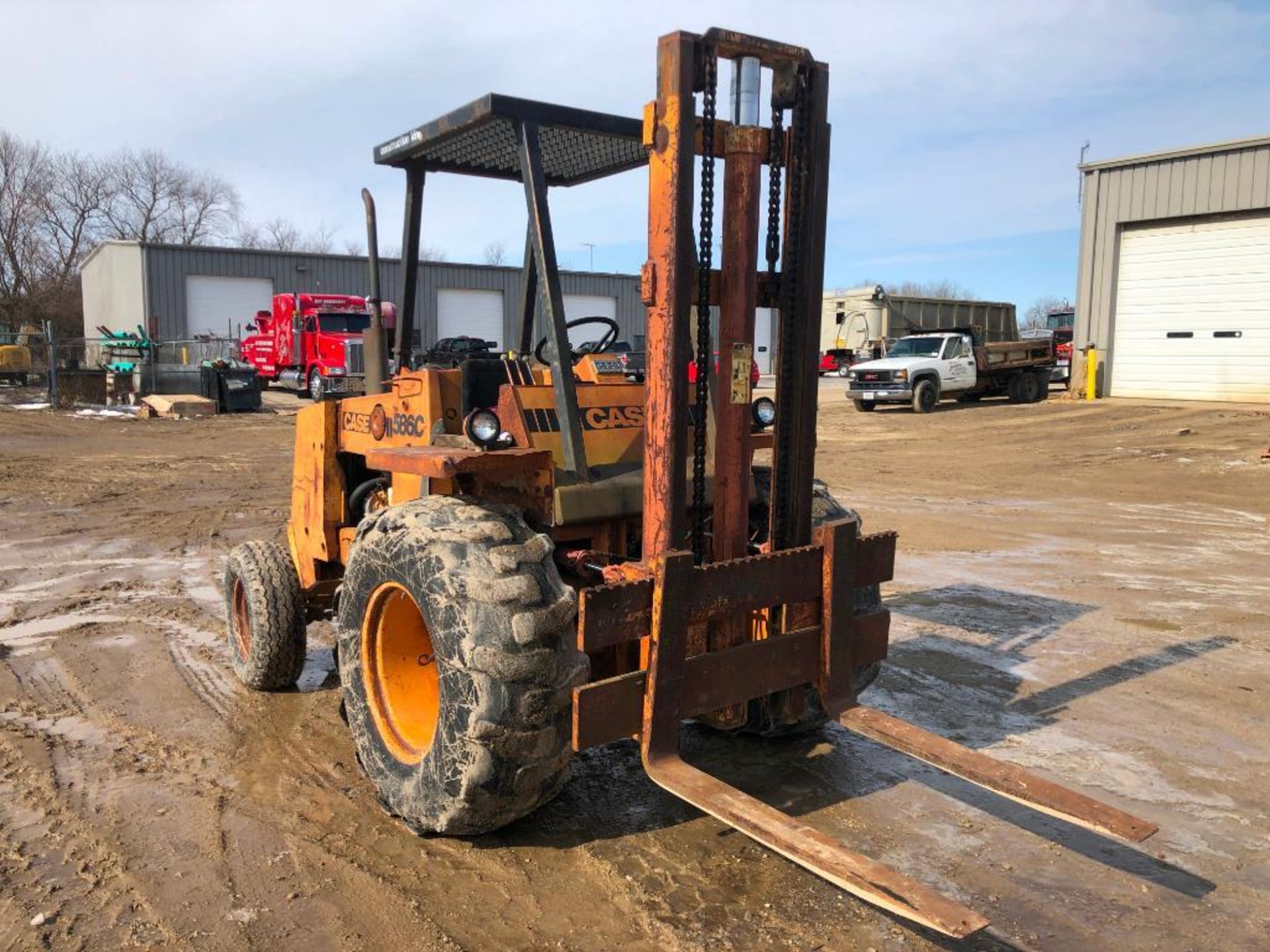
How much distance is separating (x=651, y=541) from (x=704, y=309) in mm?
840

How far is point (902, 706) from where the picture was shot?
491 centimetres

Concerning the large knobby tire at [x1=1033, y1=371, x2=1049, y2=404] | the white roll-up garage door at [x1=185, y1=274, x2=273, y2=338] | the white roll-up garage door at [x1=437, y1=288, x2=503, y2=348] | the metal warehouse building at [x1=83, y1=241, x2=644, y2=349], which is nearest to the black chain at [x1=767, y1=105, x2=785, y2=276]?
the large knobby tire at [x1=1033, y1=371, x2=1049, y2=404]

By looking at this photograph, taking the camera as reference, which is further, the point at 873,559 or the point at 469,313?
the point at 469,313

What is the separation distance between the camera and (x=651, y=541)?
11.5 ft

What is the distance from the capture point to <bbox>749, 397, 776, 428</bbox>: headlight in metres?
4.17

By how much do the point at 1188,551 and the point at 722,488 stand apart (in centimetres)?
683

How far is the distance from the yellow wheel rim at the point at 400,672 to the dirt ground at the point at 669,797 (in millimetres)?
323

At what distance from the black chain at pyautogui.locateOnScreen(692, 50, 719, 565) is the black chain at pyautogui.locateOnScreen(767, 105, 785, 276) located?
1.04 ft

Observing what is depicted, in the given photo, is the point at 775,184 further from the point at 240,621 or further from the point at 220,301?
the point at 220,301

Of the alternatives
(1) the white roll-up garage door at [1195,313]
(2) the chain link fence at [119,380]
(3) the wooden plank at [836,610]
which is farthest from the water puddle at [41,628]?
(1) the white roll-up garage door at [1195,313]

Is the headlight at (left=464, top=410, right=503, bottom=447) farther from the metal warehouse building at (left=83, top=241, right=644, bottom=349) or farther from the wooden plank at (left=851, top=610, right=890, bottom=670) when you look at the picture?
the metal warehouse building at (left=83, top=241, right=644, bottom=349)

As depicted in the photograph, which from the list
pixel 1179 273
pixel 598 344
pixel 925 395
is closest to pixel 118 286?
pixel 925 395

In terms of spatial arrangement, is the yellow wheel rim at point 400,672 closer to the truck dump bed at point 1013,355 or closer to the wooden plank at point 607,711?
the wooden plank at point 607,711

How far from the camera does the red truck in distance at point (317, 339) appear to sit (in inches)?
984
